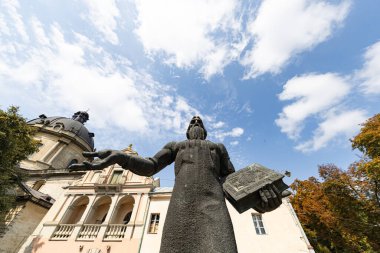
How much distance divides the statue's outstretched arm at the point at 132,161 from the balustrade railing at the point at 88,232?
1419 centimetres

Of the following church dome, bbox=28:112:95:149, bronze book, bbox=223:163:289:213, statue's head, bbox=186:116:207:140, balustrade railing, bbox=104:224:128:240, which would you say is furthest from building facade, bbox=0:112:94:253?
bronze book, bbox=223:163:289:213

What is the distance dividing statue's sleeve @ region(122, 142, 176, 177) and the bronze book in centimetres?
128

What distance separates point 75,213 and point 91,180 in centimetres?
338

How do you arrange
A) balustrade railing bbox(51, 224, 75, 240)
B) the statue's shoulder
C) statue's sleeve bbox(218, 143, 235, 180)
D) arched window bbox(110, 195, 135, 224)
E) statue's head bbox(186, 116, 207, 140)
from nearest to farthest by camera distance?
statue's sleeve bbox(218, 143, 235, 180) → the statue's shoulder → statue's head bbox(186, 116, 207, 140) → balustrade railing bbox(51, 224, 75, 240) → arched window bbox(110, 195, 135, 224)

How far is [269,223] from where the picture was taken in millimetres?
13320

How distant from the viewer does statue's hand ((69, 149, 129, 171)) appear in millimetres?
2891

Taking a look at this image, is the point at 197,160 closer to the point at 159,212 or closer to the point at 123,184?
the point at 159,212

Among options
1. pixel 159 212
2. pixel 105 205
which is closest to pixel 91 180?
pixel 105 205

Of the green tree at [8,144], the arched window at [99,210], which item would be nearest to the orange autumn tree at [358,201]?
the arched window at [99,210]

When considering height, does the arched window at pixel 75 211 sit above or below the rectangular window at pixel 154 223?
above

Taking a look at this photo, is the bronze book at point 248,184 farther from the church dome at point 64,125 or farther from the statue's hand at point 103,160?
the church dome at point 64,125

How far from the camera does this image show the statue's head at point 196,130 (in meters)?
4.09

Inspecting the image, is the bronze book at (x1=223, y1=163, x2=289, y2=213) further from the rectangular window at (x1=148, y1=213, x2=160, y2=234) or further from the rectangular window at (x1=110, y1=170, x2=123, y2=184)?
the rectangular window at (x1=110, y1=170, x2=123, y2=184)

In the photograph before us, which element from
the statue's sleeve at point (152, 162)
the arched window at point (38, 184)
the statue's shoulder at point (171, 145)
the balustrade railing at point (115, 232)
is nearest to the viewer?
the statue's sleeve at point (152, 162)
